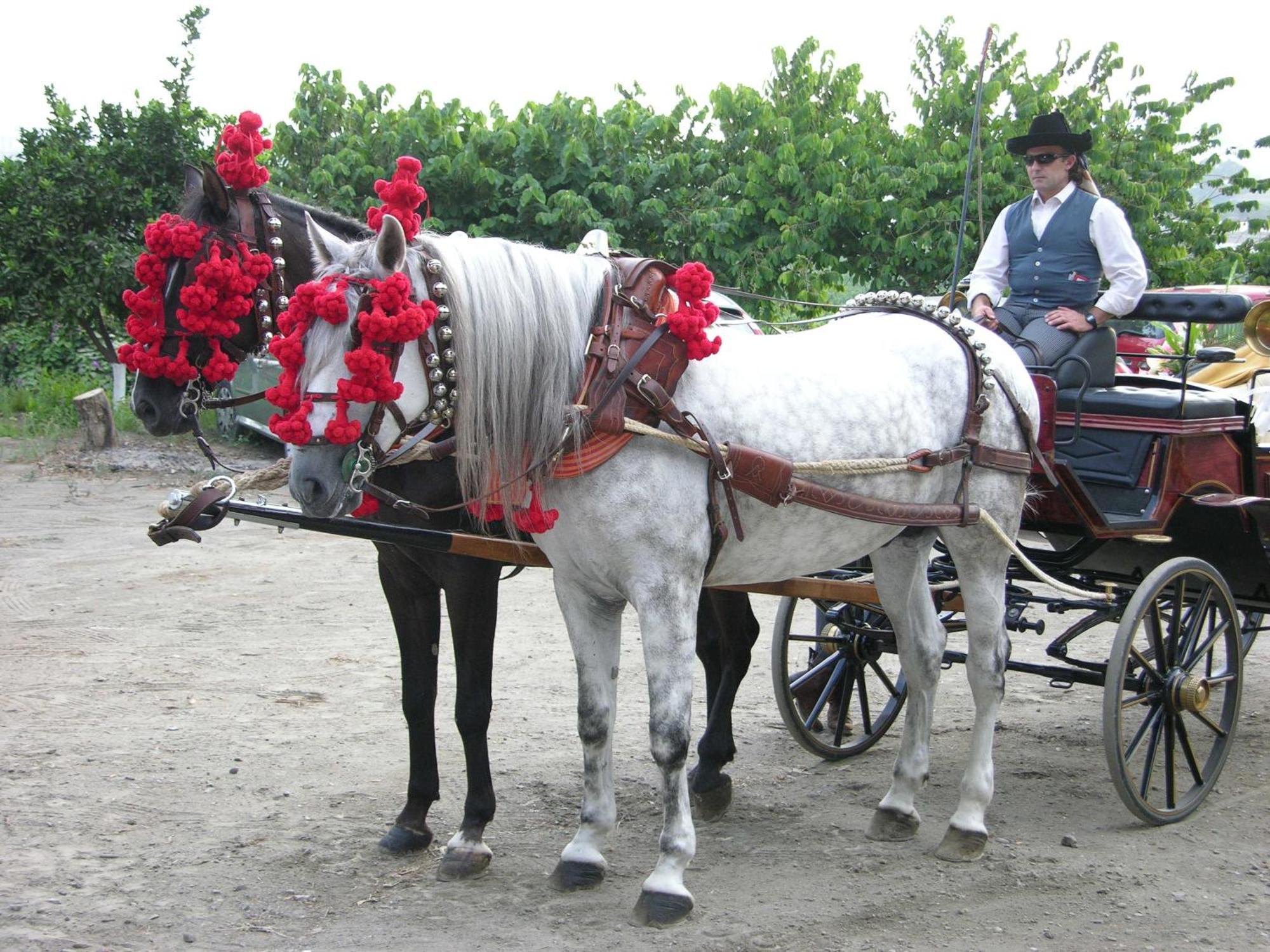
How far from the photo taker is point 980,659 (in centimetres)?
399

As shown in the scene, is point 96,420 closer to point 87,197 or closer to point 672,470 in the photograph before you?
point 87,197

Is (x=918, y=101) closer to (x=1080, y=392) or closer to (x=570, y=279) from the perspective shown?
(x=1080, y=392)

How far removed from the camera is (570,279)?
10.4 ft

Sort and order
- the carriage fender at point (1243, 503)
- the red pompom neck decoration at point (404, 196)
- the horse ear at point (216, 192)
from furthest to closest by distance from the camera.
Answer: the carriage fender at point (1243, 503)
the horse ear at point (216, 192)
the red pompom neck decoration at point (404, 196)

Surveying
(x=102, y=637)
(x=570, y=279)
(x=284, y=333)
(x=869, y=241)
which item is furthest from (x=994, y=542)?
(x=869, y=241)

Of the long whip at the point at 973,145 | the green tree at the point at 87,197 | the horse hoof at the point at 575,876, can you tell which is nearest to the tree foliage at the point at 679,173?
the green tree at the point at 87,197

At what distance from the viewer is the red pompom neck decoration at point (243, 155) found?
3734 millimetres

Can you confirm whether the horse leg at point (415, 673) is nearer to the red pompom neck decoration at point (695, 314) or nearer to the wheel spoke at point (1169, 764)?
the red pompom neck decoration at point (695, 314)

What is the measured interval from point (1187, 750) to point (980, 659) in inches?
31.8

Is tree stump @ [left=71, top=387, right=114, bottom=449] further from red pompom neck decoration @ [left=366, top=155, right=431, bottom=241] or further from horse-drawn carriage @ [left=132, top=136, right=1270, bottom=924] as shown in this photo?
red pompom neck decoration @ [left=366, top=155, right=431, bottom=241]

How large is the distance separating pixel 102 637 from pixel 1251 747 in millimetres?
5278

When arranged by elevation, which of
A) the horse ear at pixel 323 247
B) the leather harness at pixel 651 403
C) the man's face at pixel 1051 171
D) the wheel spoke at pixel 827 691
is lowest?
the wheel spoke at pixel 827 691

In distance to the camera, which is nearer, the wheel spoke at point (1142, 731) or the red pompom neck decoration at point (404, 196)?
the red pompom neck decoration at point (404, 196)

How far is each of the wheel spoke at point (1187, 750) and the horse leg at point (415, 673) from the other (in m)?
2.46
